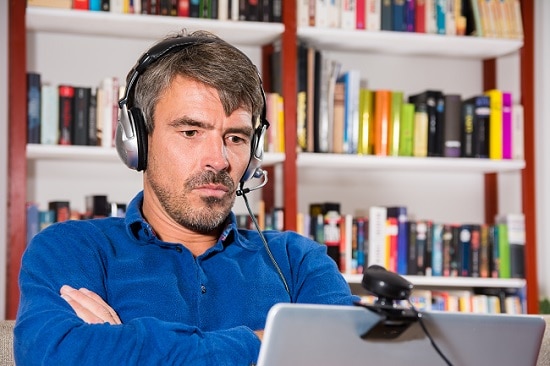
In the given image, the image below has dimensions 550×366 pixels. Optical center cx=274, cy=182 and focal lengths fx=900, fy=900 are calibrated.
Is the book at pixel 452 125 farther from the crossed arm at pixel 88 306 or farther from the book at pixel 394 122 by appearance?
the crossed arm at pixel 88 306

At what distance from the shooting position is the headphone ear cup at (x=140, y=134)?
1.70 m

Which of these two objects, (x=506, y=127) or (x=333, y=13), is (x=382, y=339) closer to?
(x=333, y=13)

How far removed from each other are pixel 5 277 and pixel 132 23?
0.89 metres

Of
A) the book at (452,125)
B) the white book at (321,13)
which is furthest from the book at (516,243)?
the white book at (321,13)

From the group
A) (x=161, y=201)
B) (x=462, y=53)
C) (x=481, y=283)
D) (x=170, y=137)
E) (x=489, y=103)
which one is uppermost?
(x=462, y=53)

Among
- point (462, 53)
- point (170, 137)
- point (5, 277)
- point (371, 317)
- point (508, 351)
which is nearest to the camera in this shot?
point (371, 317)

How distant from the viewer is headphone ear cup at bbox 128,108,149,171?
1.70m

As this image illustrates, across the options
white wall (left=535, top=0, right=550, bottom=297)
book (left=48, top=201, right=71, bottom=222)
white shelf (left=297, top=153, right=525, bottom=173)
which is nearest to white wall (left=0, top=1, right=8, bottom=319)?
book (left=48, top=201, right=71, bottom=222)

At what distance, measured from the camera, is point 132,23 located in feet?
9.38

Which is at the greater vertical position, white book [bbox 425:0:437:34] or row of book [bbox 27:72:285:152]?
white book [bbox 425:0:437:34]

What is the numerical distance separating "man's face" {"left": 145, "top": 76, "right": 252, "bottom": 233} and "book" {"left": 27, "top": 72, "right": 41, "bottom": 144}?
1138 mm

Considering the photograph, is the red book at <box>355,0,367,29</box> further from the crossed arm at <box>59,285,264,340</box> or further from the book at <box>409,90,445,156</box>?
the crossed arm at <box>59,285,264,340</box>

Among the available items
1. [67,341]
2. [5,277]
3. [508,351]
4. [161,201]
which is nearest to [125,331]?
[67,341]

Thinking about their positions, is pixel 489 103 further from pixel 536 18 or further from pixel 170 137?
pixel 170 137
